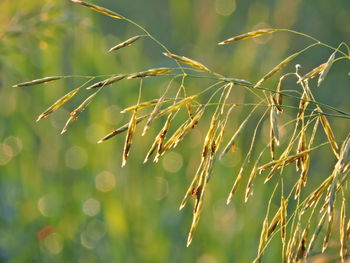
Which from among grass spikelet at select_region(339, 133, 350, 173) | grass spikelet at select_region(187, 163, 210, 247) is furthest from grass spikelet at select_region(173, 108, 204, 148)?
grass spikelet at select_region(339, 133, 350, 173)

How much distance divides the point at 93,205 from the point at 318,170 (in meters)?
0.79

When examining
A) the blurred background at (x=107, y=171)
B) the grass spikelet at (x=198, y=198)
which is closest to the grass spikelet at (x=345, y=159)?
the grass spikelet at (x=198, y=198)

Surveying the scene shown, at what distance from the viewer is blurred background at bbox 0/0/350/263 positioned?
2410 millimetres

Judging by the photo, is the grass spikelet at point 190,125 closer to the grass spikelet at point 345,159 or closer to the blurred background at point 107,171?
the grass spikelet at point 345,159

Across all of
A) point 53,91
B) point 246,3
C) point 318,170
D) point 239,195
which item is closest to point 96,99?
point 53,91

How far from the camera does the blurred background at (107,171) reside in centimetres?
241

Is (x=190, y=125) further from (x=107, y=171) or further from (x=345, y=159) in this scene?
(x=107, y=171)

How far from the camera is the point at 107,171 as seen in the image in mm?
2623

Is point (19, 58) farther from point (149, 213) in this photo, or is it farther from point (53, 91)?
point (149, 213)

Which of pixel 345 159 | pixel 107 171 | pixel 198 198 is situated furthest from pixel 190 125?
pixel 107 171

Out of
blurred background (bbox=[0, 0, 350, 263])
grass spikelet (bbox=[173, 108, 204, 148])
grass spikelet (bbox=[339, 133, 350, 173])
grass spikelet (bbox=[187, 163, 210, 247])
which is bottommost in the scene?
blurred background (bbox=[0, 0, 350, 263])

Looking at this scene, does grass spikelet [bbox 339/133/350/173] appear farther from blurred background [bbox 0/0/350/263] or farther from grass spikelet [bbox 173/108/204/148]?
blurred background [bbox 0/0/350/263]

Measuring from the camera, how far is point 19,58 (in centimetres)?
280

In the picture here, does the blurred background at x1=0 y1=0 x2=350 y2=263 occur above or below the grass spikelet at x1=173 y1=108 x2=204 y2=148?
below
